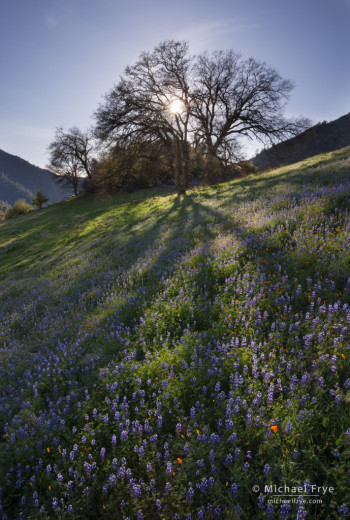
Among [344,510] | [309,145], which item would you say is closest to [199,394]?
[344,510]

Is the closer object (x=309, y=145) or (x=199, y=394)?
(x=199, y=394)

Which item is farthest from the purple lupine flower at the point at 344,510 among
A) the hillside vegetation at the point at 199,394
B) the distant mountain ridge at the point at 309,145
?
the distant mountain ridge at the point at 309,145

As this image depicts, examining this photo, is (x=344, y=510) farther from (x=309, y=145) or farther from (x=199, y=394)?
(x=309, y=145)

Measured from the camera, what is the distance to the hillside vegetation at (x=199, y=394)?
237cm

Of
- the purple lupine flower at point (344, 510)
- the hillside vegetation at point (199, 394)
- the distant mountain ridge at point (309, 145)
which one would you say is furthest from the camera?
the distant mountain ridge at point (309, 145)

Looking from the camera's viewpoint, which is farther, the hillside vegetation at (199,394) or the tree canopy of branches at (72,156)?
the tree canopy of branches at (72,156)

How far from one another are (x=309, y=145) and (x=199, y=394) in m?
48.4

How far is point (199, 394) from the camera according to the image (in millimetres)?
3283

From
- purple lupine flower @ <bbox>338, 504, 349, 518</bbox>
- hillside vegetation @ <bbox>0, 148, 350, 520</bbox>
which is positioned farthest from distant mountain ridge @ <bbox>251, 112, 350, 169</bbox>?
purple lupine flower @ <bbox>338, 504, 349, 518</bbox>

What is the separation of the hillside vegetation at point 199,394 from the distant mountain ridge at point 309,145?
31.6m

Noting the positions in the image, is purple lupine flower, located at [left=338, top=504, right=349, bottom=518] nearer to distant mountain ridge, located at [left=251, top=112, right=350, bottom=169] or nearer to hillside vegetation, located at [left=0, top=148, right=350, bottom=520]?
hillside vegetation, located at [left=0, top=148, right=350, bottom=520]

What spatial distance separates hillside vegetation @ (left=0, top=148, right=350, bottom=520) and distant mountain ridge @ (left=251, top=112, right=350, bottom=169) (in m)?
31.6

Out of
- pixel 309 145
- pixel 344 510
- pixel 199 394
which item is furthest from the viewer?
pixel 309 145

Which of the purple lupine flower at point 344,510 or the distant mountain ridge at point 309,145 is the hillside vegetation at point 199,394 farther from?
the distant mountain ridge at point 309,145
